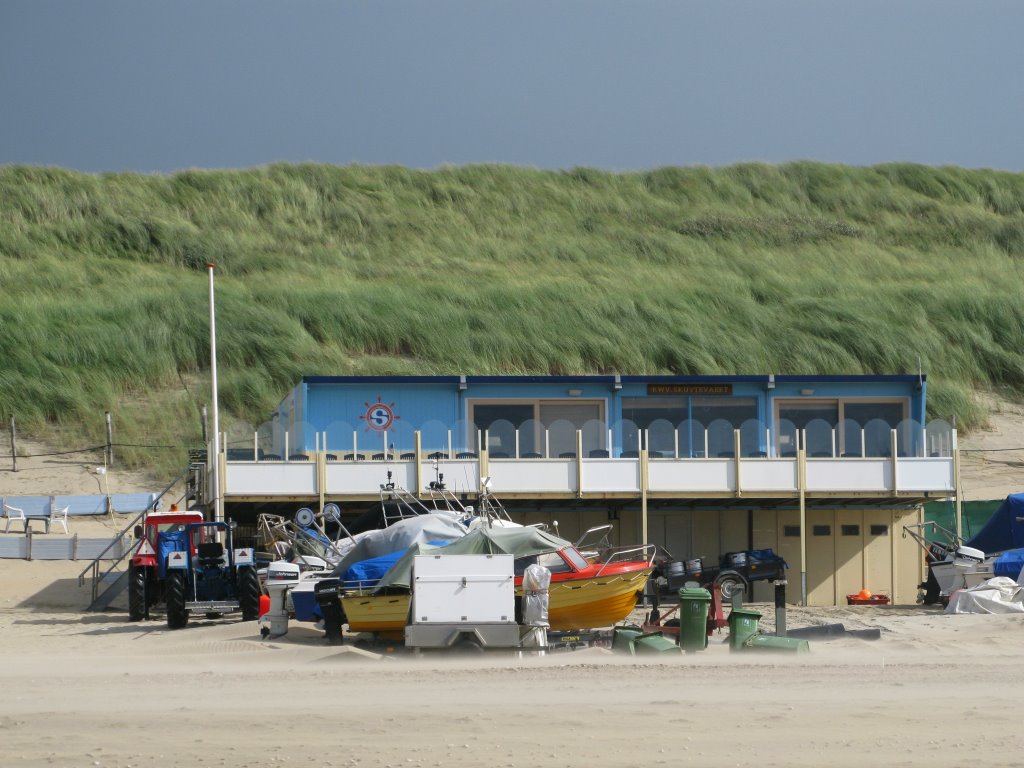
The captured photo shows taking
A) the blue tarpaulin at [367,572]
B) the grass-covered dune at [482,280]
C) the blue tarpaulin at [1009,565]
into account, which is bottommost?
the blue tarpaulin at [1009,565]

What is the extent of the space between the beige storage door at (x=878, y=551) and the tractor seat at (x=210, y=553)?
14117 mm

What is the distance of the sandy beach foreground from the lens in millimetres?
13117

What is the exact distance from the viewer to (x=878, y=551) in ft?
104

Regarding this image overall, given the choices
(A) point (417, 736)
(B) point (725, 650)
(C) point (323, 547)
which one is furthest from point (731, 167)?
(A) point (417, 736)

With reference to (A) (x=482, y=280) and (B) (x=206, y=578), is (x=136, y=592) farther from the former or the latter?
(A) (x=482, y=280)

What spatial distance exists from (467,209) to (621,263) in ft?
A: 35.7

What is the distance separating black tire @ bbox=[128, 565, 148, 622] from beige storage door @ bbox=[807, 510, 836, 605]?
13.7m

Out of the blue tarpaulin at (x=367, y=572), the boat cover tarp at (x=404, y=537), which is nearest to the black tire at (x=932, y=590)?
the boat cover tarp at (x=404, y=537)

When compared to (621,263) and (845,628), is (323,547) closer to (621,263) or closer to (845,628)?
(845,628)

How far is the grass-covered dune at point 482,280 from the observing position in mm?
51875

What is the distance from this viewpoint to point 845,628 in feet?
73.9

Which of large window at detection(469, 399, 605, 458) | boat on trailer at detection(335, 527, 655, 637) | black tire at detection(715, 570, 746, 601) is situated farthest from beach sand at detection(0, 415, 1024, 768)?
large window at detection(469, 399, 605, 458)

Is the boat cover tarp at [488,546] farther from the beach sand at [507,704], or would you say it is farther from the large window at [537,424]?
the large window at [537,424]

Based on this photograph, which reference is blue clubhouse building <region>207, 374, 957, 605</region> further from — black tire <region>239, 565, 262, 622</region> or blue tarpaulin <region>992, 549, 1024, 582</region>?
black tire <region>239, 565, 262, 622</region>
